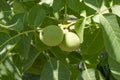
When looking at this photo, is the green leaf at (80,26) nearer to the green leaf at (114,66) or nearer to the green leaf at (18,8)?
the green leaf at (114,66)

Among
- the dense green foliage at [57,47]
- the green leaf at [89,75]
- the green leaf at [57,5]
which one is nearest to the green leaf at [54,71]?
the dense green foliage at [57,47]

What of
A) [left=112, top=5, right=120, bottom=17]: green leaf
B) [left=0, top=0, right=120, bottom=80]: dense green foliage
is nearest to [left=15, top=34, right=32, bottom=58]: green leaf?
[left=0, top=0, right=120, bottom=80]: dense green foliage

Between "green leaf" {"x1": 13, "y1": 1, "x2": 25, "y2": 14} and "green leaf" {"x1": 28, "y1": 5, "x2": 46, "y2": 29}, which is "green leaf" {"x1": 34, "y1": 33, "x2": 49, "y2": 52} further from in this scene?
"green leaf" {"x1": 13, "y1": 1, "x2": 25, "y2": 14}

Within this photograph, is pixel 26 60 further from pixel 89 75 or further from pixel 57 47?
pixel 89 75

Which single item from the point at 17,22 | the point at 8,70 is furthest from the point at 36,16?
the point at 8,70

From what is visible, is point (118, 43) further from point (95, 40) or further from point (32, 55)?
point (32, 55)

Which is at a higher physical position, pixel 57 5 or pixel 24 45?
pixel 57 5

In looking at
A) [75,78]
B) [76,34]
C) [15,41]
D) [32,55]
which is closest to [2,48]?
[15,41]

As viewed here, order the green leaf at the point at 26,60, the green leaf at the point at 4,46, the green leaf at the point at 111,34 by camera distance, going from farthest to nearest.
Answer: the green leaf at the point at 26,60 → the green leaf at the point at 4,46 → the green leaf at the point at 111,34
